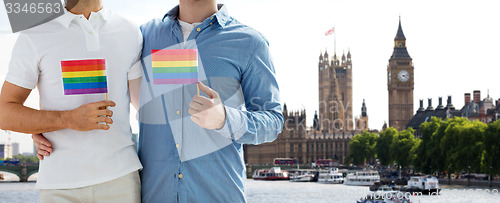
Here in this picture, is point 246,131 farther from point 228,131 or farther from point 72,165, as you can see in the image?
point 72,165

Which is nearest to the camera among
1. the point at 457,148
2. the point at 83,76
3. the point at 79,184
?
the point at 83,76

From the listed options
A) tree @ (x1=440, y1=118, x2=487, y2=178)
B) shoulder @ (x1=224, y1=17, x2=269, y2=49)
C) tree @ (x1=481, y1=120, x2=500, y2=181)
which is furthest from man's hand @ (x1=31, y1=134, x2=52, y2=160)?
tree @ (x1=440, y1=118, x2=487, y2=178)

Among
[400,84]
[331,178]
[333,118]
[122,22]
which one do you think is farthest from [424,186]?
[333,118]

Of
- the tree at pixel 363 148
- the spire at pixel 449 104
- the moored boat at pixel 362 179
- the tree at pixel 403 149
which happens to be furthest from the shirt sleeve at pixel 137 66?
the spire at pixel 449 104

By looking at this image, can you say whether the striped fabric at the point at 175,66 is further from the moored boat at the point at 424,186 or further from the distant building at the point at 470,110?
the distant building at the point at 470,110

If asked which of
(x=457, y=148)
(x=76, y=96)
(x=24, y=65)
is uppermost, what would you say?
(x=24, y=65)

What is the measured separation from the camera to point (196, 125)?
2.75m

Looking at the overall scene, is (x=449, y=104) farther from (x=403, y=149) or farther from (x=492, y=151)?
(x=492, y=151)

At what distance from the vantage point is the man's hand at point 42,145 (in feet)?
8.62

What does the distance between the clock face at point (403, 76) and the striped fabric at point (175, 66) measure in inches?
3968

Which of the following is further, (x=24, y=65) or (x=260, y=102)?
(x=260, y=102)

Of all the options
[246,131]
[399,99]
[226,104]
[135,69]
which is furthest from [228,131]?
[399,99]

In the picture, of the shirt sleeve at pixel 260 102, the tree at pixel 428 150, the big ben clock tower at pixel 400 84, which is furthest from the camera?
the big ben clock tower at pixel 400 84

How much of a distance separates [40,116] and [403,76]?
10180cm
